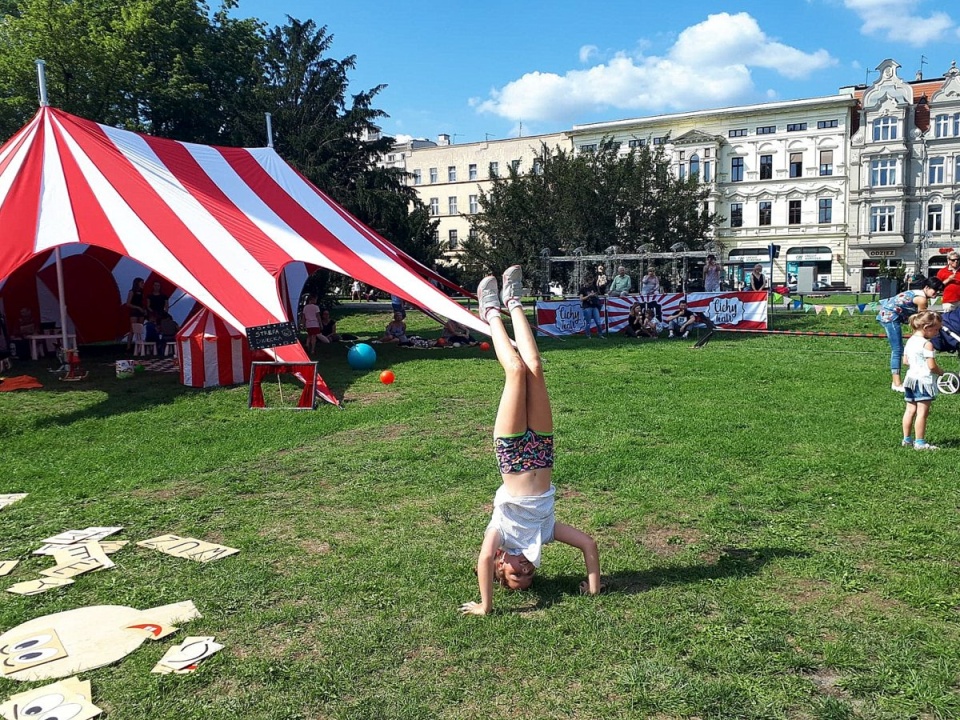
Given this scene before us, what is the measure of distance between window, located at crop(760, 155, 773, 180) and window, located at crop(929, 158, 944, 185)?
9138 millimetres

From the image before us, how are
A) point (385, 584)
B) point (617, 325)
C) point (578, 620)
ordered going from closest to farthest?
1. point (578, 620)
2. point (385, 584)
3. point (617, 325)

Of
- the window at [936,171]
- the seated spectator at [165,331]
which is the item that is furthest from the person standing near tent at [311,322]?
the window at [936,171]

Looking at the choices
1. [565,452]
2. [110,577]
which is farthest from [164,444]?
[565,452]

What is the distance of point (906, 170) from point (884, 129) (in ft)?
9.30

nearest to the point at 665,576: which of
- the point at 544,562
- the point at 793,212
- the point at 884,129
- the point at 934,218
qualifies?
the point at 544,562

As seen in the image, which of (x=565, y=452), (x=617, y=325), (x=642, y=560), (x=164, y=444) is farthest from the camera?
(x=617, y=325)

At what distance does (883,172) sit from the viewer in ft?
148

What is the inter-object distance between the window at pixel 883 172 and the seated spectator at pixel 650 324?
3683 cm

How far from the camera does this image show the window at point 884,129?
147 ft

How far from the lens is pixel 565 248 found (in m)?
25.7

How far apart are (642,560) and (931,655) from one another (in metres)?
1.41

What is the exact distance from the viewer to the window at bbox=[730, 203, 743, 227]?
50406mm

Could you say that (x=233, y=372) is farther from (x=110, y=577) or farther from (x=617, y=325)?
(x=617, y=325)

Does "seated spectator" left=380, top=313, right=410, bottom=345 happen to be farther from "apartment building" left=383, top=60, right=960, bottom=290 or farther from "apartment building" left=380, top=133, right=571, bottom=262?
"apartment building" left=380, top=133, right=571, bottom=262
